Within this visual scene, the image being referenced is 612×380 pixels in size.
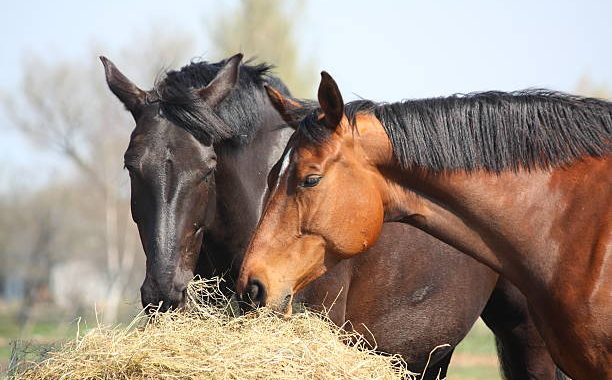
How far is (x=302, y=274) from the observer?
4.12 m

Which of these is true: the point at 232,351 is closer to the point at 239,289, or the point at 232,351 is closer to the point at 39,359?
the point at 239,289

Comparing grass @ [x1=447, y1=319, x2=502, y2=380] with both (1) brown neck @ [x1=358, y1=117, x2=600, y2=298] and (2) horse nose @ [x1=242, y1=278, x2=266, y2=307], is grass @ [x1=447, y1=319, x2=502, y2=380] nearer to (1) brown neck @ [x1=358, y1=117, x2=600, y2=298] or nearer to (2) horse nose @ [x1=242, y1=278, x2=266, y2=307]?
(1) brown neck @ [x1=358, y1=117, x2=600, y2=298]

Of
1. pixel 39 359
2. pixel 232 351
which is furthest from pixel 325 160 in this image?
pixel 39 359

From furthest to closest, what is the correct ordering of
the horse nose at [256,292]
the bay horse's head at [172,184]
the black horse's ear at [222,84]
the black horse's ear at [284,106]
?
the black horse's ear at [222,84], the black horse's ear at [284,106], the bay horse's head at [172,184], the horse nose at [256,292]

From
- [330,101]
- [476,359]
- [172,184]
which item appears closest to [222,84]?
[172,184]

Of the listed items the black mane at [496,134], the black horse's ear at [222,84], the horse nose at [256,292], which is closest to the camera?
the horse nose at [256,292]

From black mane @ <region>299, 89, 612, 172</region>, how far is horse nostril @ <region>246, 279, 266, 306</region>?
0.76 meters

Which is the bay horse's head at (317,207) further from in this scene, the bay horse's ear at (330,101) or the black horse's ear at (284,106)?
the black horse's ear at (284,106)

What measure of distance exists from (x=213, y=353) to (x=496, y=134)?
175cm

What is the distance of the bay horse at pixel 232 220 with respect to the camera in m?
4.55

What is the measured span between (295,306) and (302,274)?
0.53 metres

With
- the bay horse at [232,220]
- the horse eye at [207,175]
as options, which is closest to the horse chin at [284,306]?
the bay horse at [232,220]

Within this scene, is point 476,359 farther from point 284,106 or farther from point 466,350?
point 284,106

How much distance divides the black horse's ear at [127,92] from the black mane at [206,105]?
4.0 inches
